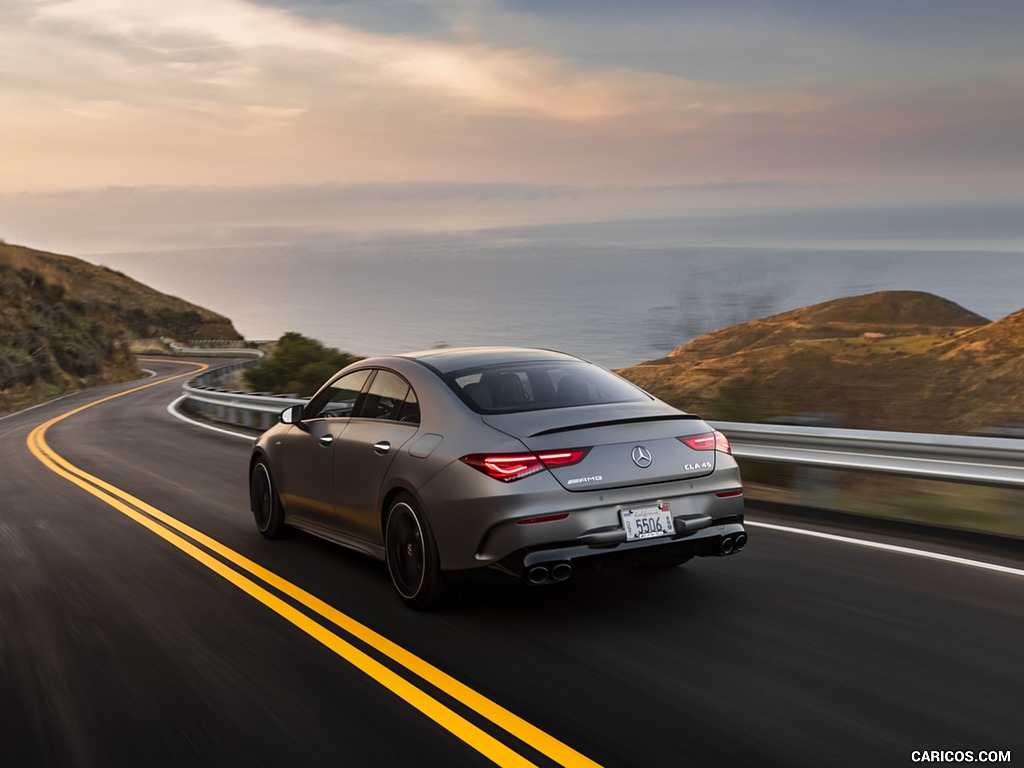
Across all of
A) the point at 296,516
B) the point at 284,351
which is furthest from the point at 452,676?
the point at 284,351

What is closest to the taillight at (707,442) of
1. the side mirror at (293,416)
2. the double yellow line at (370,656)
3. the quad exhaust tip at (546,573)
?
the quad exhaust tip at (546,573)

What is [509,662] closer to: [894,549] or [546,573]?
[546,573]

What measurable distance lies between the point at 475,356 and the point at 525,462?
152 centimetres

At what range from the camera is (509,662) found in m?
5.27

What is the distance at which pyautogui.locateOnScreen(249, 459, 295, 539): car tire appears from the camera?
339 inches

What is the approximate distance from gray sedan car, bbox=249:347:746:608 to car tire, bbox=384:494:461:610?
0.01 meters

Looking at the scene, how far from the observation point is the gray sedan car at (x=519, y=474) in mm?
5676

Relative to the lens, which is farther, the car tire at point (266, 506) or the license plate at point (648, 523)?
the car tire at point (266, 506)

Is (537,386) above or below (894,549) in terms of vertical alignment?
above

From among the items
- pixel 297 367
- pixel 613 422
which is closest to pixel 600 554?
pixel 613 422

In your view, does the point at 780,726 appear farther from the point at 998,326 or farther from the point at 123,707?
the point at 998,326

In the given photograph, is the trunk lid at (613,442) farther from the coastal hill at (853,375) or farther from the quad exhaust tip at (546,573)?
the coastal hill at (853,375)

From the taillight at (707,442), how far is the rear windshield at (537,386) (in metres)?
0.55

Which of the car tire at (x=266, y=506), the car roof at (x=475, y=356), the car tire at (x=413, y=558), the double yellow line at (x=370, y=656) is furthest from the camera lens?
the car tire at (x=266, y=506)
